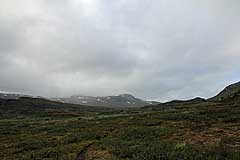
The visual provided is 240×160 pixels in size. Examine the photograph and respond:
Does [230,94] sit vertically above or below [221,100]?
above

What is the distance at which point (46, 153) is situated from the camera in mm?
29797

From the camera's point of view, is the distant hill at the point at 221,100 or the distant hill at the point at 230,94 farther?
the distant hill at the point at 230,94

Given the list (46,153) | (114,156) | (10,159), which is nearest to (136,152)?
(114,156)

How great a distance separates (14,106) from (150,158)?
544 feet

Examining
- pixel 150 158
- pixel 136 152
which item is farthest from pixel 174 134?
pixel 150 158

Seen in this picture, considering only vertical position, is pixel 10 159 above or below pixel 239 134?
below

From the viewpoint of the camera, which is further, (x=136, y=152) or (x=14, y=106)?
(x=14, y=106)

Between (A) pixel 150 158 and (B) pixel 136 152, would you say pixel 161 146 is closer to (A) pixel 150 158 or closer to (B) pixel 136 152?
(B) pixel 136 152

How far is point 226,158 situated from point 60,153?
13.5 meters

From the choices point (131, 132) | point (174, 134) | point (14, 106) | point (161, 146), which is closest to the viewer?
point (161, 146)

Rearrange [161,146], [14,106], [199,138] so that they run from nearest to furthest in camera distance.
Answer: [161,146], [199,138], [14,106]

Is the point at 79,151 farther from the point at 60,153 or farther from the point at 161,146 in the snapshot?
the point at 161,146

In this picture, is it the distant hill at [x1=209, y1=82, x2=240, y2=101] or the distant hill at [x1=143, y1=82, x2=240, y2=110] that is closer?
the distant hill at [x1=143, y1=82, x2=240, y2=110]

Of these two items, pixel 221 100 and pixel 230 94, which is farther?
pixel 230 94
